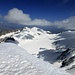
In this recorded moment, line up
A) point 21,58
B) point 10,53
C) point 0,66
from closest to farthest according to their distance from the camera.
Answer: point 0,66, point 21,58, point 10,53

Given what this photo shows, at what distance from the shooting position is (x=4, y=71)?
13.7 metres

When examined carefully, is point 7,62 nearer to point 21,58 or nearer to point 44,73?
point 21,58

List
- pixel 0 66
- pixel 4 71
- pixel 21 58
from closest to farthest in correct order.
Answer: pixel 4 71
pixel 0 66
pixel 21 58

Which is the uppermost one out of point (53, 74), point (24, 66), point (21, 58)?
point (21, 58)

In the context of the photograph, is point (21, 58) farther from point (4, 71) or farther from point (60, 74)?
point (60, 74)

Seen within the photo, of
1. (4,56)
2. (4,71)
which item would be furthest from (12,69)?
(4,56)

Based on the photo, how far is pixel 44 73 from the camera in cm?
1409

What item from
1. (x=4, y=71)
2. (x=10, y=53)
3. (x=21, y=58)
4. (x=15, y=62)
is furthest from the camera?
(x=10, y=53)

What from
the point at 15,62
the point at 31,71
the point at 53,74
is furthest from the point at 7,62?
the point at 53,74

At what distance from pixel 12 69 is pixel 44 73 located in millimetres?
2654

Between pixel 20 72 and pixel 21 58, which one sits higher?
pixel 21 58

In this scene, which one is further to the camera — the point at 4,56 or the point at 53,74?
the point at 4,56

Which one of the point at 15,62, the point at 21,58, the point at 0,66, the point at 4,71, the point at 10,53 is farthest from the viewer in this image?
the point at 10,53

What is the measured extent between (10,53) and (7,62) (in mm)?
2735
